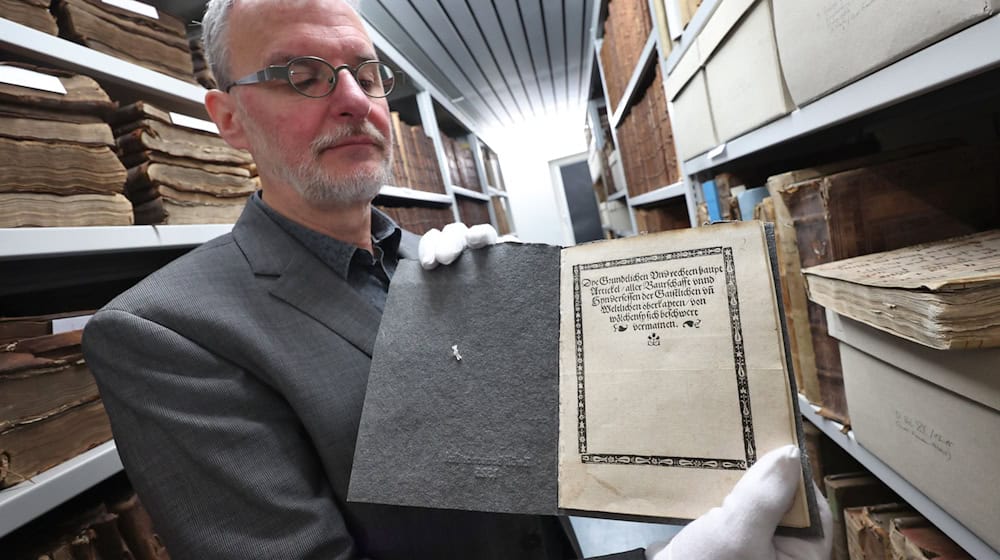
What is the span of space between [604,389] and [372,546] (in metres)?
0.46

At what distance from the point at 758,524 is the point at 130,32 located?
1629 millimetres

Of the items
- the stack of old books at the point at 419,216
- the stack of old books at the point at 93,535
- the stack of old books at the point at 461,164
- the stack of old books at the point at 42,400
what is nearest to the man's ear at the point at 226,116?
the stack of old books at the point at 42,400

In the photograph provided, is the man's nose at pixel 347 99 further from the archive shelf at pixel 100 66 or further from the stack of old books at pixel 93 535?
the stack of old books at pixel 93 535

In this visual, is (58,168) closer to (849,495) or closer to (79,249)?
(79,249)

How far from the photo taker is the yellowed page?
16.7 inches

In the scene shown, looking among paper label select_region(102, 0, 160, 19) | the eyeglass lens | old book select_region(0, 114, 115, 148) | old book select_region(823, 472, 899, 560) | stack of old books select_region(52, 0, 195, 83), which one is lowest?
old book select_region(823, 472, 899, 560)

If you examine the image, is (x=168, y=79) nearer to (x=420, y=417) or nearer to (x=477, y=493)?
(x=420, y=417)

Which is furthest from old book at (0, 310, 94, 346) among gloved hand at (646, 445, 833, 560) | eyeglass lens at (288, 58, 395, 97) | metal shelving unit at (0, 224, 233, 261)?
gloved hand at (646, 445, 833, 560)

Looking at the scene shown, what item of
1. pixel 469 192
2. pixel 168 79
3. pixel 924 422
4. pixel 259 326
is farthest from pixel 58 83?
pixel 469 192

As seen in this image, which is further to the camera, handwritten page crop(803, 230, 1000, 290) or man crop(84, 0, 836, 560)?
man crop(84, 0, 836, 560)

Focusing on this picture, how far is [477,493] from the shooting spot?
20.0 inches

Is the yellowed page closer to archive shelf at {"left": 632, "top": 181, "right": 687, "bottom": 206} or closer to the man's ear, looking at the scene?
the man's ear

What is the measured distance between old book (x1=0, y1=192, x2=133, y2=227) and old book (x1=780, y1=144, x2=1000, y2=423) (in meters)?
1.38

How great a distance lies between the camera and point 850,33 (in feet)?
1.80
